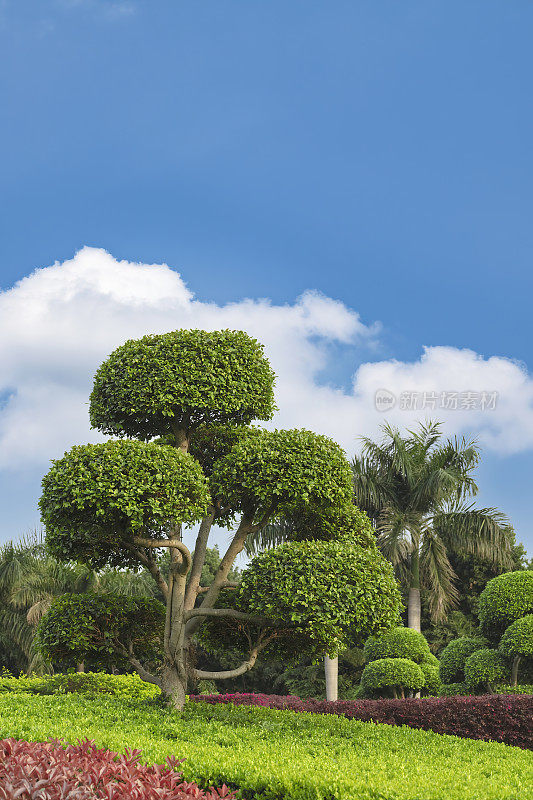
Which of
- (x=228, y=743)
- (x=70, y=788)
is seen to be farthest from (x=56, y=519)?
(x=70, y=788)

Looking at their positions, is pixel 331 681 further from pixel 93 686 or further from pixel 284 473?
pixel 284 473

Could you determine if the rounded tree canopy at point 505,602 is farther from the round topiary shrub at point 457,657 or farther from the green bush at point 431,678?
the green bush at point 431,678

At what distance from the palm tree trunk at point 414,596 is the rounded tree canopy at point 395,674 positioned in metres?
2.76

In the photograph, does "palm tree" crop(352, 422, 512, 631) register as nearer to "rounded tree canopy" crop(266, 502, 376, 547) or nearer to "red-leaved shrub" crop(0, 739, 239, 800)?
"rounded tree canopy" crop(266, 502, 376, 547)

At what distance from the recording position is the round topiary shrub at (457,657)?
50.0 ft

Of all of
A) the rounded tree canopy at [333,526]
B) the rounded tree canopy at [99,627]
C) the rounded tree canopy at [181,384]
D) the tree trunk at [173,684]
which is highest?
the rounded tree canopy at [181,384]

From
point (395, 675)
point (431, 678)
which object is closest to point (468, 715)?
point (395, 675)

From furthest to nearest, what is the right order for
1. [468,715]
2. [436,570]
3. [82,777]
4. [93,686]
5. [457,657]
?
[436,570]
[457,657]
[93,686]
[468,715]
[82,777]

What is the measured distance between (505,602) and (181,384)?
9.51 m

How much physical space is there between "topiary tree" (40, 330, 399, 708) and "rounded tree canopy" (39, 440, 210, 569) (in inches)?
0.6

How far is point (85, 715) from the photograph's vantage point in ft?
25.5

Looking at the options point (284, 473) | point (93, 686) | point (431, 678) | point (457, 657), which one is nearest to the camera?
point (284, 473)

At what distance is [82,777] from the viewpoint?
4312mm

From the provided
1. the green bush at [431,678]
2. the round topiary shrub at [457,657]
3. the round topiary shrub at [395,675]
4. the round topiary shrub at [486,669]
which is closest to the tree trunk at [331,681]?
the round topiary shrub at [395,675]
